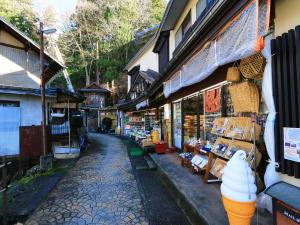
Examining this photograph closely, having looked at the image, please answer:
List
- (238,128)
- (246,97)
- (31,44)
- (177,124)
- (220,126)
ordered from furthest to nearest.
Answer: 1. (31,44)
2. (177,124)
3. (220,126)
4. (238,128)
5. (246,97)

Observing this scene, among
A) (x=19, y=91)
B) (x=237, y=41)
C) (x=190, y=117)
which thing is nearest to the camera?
(x=237, y=41)

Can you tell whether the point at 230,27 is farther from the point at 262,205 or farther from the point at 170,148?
the point at 170,148

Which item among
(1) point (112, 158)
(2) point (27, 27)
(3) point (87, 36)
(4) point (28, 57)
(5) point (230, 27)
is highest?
(3) point (87, 36)

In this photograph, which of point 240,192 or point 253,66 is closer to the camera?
point 240,192

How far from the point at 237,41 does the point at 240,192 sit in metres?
1.99

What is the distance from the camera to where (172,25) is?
10.7 m

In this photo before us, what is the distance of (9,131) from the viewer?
961 cm

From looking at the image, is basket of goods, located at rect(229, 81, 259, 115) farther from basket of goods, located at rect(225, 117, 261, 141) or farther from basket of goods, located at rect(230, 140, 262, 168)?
basket of goods, located at rect(230, 140, 262, 168)

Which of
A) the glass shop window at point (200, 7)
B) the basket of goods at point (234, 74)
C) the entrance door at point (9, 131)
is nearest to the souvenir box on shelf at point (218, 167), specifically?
the basket of goods at point (234, 74)

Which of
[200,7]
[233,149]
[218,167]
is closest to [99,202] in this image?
[218,167]

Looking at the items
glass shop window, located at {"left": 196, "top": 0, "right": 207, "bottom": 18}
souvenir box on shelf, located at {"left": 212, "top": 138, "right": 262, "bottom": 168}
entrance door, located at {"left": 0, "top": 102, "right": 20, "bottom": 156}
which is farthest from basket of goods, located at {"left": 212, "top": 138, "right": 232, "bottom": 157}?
entrance door, located at {"left": 0, "top": 102, "right": 20, "bottom": 156}

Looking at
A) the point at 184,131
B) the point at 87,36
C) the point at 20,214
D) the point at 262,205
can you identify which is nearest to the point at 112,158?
the point at 184,131

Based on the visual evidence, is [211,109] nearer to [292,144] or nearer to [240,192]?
[292,144]

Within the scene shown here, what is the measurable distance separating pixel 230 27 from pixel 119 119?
23.5 metres
